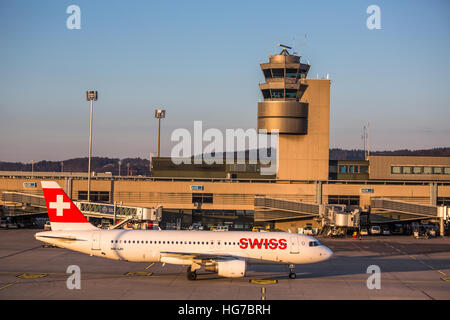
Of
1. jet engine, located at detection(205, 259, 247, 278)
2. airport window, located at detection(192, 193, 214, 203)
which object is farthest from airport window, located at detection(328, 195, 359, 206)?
jet engine, located at detection(205, 259, 247, 278)

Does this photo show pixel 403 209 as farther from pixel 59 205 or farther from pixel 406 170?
pixel 59 205

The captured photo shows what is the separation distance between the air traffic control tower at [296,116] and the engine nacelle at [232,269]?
55.7 meters

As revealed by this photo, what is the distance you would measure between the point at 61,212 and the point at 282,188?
52.9 m

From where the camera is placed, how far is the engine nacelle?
40.6m

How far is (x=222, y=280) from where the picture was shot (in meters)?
43.1

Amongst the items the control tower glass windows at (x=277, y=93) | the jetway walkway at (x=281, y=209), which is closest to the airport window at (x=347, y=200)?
the jetway walkway at (x=281, y=209)

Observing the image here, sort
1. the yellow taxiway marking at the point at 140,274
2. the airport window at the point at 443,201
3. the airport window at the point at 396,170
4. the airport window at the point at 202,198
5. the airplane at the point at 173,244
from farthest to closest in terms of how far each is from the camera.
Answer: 1. the airport window at the point at 396,170
2. the airport window at the point at 202,198
3. the airport window at the point at 443,201
4. the yellow taxiway marking at the point at 140,274
5. the airplane at the point at 173,244

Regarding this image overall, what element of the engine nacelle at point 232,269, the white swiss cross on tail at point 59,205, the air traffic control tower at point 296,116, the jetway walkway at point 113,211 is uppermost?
the air traffic control tower at point 296,116

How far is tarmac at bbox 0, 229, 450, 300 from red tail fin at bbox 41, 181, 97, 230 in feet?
13.6

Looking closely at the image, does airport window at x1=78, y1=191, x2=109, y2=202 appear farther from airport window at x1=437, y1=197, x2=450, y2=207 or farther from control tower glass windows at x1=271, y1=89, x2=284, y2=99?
airport window at x1=437, y1=197, x2=450, y2=207

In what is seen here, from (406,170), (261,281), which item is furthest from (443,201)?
(261,281)

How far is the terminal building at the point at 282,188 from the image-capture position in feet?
289

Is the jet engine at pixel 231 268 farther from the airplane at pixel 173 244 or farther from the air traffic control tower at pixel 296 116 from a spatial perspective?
the air traffic control tower at pixel 296 116
